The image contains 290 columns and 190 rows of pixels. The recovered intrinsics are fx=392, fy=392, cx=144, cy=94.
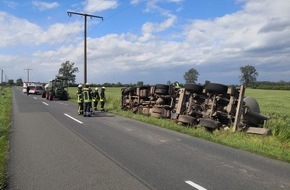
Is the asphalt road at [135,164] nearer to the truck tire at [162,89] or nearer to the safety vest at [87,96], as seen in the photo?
the truck tire at [162,89]

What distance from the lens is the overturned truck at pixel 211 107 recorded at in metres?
15.2

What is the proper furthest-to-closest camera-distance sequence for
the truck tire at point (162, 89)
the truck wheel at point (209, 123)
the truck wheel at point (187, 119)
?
1. the truck tire at point (162, 89)
2. the truck wheel at point (187, 119)
3. the truck wheel at point (209, 123)

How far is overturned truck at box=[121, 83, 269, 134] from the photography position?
49.7ft

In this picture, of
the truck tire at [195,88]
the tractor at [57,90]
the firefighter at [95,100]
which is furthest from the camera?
the tractor at [57,90]

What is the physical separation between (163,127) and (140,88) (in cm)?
808

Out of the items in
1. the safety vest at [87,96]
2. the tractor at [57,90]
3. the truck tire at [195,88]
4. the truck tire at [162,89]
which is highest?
the truck tire at [195,88]

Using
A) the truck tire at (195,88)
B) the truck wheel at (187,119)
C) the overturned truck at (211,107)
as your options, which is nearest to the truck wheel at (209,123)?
the overturned truck at (211,107)

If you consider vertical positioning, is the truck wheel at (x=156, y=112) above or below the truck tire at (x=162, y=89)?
below

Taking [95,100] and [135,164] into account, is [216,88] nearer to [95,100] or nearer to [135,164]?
[135,164]

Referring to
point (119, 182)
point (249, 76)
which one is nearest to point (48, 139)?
point (119, 182)

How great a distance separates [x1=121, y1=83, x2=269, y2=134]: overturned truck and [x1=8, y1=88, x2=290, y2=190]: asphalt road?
9.25ft

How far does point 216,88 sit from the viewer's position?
16.2 metres

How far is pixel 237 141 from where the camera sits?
12.3 meters

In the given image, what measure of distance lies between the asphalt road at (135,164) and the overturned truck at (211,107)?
9.25 ft
